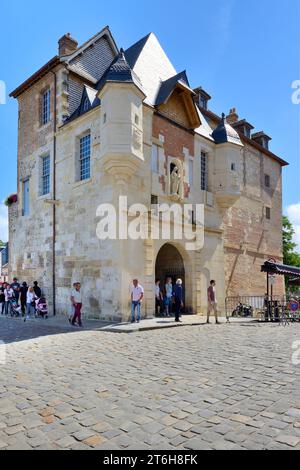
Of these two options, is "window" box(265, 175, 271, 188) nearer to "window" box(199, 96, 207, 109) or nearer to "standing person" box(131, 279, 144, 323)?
"window" box(199, 96, 207, 109)

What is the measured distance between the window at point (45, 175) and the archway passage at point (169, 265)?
609 cm

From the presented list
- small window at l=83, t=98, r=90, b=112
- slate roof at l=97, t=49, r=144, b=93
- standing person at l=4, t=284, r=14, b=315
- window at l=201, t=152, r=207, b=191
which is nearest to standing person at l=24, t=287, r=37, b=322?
standing person at l=4, t=284, r=14, b=315

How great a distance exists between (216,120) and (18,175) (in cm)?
1273

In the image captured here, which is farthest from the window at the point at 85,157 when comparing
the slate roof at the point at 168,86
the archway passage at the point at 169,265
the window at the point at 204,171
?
the window at the point at 204,171

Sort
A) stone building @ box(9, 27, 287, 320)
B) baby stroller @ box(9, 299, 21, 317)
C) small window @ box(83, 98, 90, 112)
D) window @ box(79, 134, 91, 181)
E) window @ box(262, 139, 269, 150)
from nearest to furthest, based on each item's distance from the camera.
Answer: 1. stone building @ box(9, 27, 287, 320)
2. window @ box(79, 134, 91, 181)
3. small window @ box(83, 98, 90, 112)
4. baby stroller @ box(9, 299, 21, 317)
5. window @ box(262, 139, 269, 150)

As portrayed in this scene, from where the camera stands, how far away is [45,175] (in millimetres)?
16656

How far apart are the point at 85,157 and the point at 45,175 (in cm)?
323

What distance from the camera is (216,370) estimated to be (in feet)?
18.3

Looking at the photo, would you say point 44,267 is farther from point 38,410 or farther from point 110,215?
point 38,410

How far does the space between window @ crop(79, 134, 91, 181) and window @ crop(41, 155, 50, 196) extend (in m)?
2.66

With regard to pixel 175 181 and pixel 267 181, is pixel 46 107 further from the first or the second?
pixel 267 181

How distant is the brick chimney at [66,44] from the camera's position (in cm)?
1703

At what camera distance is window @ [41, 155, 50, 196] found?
16.5 metres
